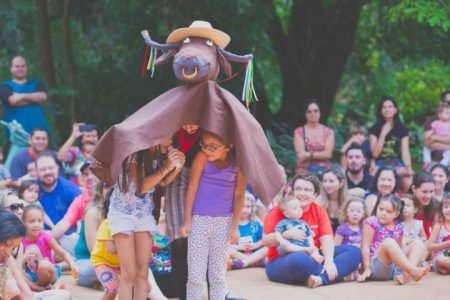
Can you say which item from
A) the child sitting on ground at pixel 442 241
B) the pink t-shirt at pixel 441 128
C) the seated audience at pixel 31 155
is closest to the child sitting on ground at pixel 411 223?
the child sitting on ground at pixel 442 241

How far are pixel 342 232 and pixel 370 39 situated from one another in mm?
6505

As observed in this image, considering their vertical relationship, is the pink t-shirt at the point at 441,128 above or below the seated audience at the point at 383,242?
above

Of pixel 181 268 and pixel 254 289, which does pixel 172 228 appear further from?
pixel 254 289

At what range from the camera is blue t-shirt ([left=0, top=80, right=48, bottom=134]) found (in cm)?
966

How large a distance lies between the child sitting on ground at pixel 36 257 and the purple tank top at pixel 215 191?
1.45 meters

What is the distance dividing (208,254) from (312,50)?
677cm

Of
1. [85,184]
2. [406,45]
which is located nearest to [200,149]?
[85,184]

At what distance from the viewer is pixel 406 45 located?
12.1m

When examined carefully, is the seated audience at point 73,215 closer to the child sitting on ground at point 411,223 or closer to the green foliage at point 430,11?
the child sitting on ground at point 411,223

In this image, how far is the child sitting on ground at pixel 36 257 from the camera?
6.62 metres

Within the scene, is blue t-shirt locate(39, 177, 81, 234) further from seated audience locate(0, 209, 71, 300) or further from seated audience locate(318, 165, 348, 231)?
seated audience locate(0, 209, 71, 300)

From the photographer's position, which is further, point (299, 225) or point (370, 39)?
point (370, 39)

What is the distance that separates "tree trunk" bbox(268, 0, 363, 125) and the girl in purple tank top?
20.3ft

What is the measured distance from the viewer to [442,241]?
743cm
